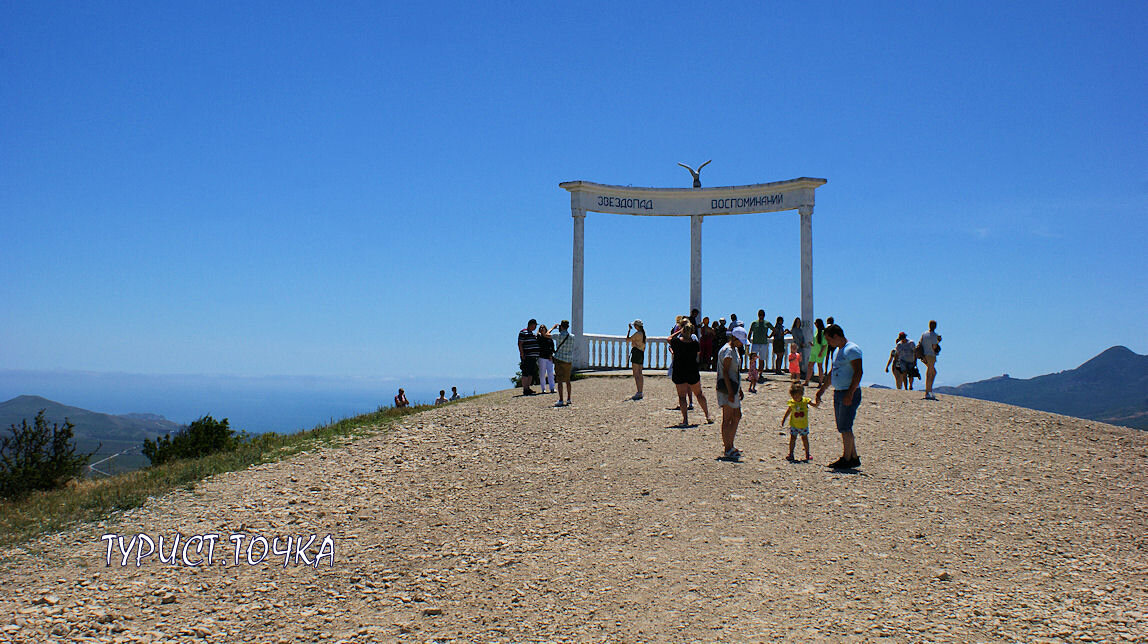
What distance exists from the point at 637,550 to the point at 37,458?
14.6 metres

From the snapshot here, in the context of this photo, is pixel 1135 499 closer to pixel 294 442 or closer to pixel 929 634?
pixel 929 634

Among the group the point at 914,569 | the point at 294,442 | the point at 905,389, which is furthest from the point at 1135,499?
the point at 294,442

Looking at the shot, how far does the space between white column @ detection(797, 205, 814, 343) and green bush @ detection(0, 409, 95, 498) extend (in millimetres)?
18597

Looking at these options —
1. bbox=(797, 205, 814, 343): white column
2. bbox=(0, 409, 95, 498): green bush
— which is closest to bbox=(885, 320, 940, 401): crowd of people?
bbox=(797, 205, 814, 343): white column

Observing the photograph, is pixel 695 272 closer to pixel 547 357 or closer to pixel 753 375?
pixel 753 375

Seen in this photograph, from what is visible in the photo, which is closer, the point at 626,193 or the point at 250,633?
the point at 250,633

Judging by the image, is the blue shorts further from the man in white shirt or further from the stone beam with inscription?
the stone beam with inscription

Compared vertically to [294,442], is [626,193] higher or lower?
higher

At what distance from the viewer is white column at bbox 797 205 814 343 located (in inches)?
878

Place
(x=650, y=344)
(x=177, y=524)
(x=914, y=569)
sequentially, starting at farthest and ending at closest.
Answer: (x=650, y=344)
(x=177, y=524)
(x=914, y=569)

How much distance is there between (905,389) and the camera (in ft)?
63.4

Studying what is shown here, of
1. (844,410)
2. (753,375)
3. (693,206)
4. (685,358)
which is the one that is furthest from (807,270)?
(844,410)

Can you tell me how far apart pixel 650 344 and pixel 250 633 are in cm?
1704

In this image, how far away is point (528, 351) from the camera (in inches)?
690
